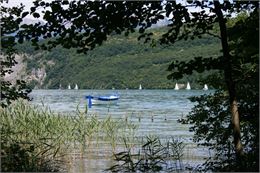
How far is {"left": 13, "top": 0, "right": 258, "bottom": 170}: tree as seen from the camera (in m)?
4.84

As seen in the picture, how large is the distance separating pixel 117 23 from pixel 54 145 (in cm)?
754

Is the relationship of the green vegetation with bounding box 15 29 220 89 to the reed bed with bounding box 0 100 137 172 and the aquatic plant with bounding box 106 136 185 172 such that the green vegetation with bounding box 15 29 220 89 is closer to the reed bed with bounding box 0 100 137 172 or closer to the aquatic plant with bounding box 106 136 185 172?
the reed bed with bounding box 0 100 137 172

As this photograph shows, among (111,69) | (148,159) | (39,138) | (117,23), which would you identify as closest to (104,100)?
Answer: (39,138)

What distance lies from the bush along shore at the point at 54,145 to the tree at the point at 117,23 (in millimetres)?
1843

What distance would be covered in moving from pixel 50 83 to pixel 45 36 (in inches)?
7655

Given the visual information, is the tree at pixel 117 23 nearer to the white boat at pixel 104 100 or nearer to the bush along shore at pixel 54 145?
the bush along shore at pixel 54 145

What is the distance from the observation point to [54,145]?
12.0 meters

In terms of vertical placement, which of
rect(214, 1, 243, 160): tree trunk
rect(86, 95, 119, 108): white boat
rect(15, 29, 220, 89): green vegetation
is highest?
rect(15, 29, 220, 89): green vegetation

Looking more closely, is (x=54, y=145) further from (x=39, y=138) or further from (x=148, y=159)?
(x=148, y=159)

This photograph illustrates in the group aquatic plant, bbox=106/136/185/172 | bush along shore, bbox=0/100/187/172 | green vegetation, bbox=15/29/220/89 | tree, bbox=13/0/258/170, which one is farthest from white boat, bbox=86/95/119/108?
tree, bbox=13/0/258/170

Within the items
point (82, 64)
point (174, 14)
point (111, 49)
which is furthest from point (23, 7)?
point (111, 49)

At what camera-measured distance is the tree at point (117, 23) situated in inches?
191

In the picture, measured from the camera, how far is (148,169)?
685 centimetres

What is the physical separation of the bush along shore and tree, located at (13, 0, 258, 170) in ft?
6.05
